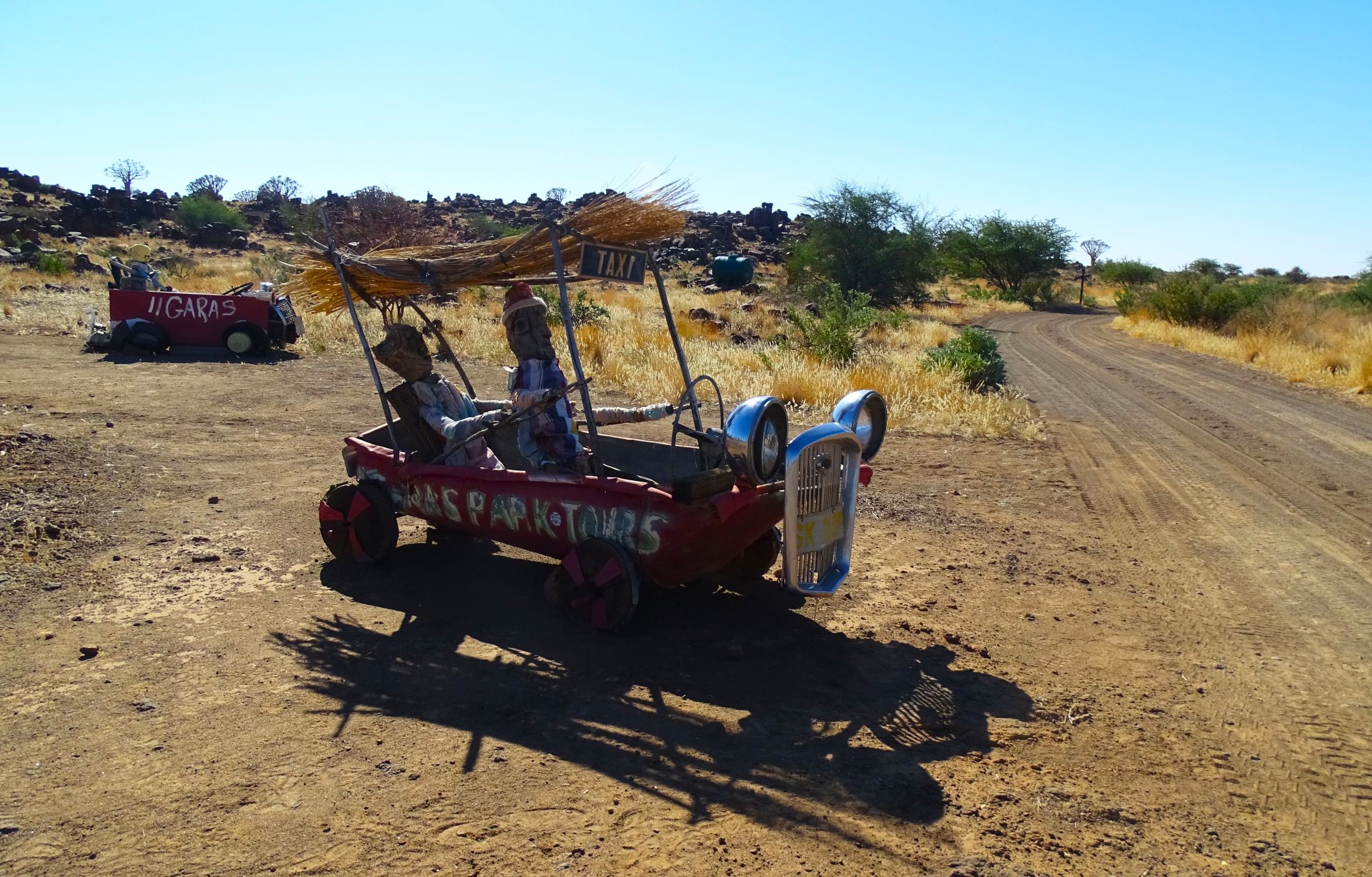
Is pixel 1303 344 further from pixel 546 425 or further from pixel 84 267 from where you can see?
pixel 84 267

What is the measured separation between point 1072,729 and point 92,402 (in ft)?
35.9

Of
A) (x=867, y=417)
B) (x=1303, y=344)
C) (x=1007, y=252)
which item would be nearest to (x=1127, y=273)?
(x=1007, y=252)

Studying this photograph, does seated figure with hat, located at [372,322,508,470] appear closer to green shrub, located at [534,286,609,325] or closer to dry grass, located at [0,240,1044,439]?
dry grass, located at [0,240,1044,439]

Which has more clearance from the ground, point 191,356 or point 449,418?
point 449,418

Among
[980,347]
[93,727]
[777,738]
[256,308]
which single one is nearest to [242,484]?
[93,727]

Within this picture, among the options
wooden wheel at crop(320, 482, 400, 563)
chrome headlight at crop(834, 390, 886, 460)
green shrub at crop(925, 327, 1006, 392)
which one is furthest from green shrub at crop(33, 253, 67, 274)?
chrome headlight at crop(834, 390, 886, 460)

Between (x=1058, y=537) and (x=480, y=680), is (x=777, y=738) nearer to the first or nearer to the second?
(x=480, y=680)

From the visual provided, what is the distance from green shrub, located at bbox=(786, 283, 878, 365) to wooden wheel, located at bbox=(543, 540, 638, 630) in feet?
33.0

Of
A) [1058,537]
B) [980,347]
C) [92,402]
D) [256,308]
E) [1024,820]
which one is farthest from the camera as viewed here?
[256,308]

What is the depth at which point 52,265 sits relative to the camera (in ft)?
91.8

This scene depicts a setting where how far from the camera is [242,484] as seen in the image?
8055 mm

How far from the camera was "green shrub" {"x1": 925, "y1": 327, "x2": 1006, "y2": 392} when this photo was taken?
13.7 m

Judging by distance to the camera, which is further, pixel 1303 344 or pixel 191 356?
pixel 1303 344

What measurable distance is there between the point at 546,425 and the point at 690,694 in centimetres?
197
